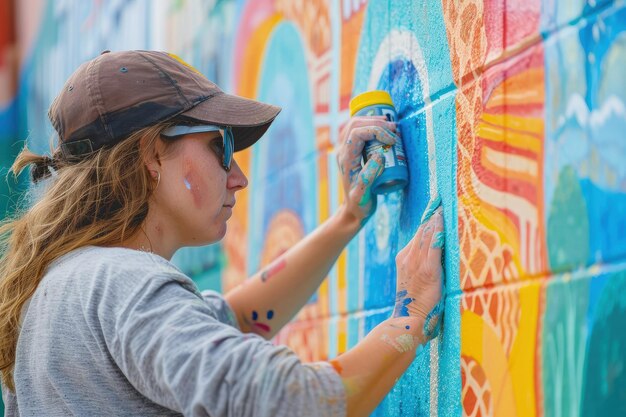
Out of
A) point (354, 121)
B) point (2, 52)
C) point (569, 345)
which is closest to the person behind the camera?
point (569, 345)

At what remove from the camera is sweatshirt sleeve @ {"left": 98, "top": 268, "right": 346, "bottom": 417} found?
5.85 feet

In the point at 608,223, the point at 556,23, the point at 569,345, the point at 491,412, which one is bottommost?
the point at 491,412

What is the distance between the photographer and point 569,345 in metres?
1.80

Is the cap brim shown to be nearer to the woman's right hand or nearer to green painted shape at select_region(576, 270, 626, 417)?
the woman's right hand

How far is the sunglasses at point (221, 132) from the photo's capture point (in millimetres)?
2332

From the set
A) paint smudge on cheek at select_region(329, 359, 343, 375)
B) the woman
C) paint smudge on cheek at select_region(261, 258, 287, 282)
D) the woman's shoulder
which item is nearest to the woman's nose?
the woman

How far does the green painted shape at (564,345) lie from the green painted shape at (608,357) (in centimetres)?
3

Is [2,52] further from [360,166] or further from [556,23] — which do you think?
[556,23]

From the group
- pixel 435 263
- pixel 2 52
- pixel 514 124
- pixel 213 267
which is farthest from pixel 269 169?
pixel 2 52

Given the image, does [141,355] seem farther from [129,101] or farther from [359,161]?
[359,161]

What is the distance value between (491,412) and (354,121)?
902 millimetres

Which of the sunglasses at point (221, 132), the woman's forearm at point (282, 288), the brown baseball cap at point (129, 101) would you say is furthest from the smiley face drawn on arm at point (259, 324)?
the brown baseball cap at point (129, 101)

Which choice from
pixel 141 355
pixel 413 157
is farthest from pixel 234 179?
pixel 141 355

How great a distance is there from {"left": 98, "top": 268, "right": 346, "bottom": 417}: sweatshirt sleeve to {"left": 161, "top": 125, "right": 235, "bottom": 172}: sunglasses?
0.52 m
